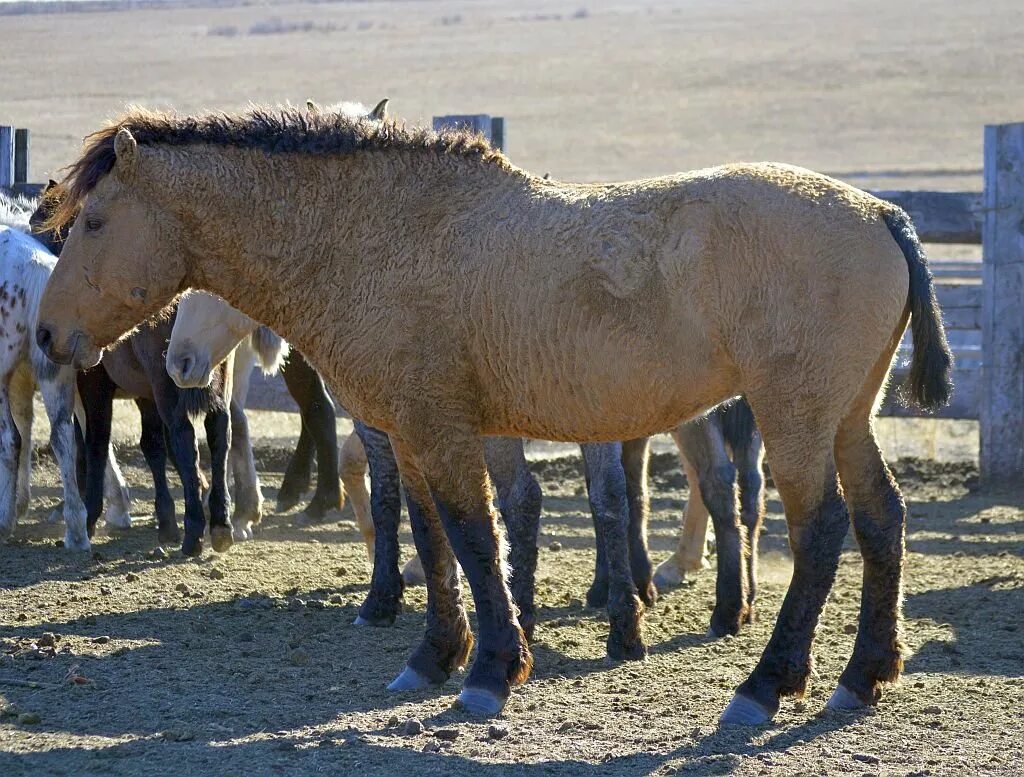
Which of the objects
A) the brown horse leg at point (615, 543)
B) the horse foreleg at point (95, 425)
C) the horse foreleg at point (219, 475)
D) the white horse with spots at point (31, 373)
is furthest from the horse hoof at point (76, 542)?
the brown horse leg at point (615, 543)

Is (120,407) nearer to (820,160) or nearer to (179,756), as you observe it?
(179,756)

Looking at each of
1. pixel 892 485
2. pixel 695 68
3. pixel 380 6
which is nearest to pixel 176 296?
pixel 892 485

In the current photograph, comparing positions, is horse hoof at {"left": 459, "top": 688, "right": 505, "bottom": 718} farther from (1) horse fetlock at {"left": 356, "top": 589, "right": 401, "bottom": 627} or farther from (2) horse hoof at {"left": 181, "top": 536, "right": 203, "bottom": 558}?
(2) horse hoof at {"left": 181, "top": 536, "right": 203, "bottom": 558}

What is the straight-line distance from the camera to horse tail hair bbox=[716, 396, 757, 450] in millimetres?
6961

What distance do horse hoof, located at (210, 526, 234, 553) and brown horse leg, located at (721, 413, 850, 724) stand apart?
3943mm

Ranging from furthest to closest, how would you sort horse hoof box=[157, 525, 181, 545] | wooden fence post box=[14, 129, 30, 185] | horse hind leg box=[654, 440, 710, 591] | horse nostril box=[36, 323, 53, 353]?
wooden fence post box=[14, 129, 30, 185], horse hoof box=[157, 525, 181, 545], horse hind leg box=[654, 440, 710, 591], horse nostril box=[36, 323, 53, 353]

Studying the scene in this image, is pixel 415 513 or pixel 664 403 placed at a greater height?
pixel 664 403

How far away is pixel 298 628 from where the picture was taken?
6395 mm

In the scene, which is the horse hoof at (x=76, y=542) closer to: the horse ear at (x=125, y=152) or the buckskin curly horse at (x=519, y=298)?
the buckskin curly horse at (x=519, y=298)

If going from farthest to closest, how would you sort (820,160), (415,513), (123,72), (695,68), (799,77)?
1. (695,68)
2. (799,77)
3. (123,72)
4. (820,160)
5. (415,513)

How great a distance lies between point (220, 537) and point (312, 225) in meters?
3.36

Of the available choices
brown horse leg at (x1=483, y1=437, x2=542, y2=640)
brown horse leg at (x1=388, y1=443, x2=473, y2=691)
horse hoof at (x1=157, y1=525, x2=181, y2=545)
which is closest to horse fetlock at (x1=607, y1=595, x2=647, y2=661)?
brown horse leg at (x1=483, y1=437, x2=542, y2=640)

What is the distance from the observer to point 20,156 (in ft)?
38.8

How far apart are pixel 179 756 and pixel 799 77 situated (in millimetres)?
47527
